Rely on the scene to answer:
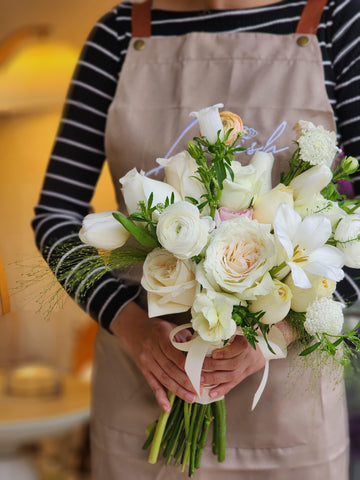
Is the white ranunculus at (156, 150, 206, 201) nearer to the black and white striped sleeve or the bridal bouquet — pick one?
the bridal bouquet

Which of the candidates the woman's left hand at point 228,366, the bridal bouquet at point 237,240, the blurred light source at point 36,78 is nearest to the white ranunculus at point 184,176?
the bridal bouquet at point 237,240

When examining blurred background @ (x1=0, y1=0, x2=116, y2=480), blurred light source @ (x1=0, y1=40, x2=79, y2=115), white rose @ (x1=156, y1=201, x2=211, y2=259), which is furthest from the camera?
blurred light source @ (x1=0, y1=40, x2=79, y2=115)

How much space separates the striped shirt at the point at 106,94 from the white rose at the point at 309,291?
0.99 feet

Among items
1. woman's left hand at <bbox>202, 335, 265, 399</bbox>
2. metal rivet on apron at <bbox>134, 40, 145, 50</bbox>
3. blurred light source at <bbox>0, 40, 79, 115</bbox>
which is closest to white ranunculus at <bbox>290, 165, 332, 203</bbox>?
woman's left hand at <bbox>202, 335, 265, 399</bbox>

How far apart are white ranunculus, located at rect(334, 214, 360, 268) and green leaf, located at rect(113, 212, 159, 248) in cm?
20

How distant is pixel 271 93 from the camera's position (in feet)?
3.14

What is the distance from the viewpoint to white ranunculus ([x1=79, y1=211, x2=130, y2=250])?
2.31 feet

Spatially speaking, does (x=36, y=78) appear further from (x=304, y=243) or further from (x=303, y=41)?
(x=304, y=243)

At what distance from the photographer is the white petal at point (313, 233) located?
0.64m

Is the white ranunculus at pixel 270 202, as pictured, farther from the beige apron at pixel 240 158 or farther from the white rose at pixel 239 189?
the beige apron at pixel 240 158

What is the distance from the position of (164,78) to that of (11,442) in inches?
49.0

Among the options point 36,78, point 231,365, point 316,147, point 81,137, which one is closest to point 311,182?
point 316,147

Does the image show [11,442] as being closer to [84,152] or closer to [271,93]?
[84,152]

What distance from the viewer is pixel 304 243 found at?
2.12 feet
